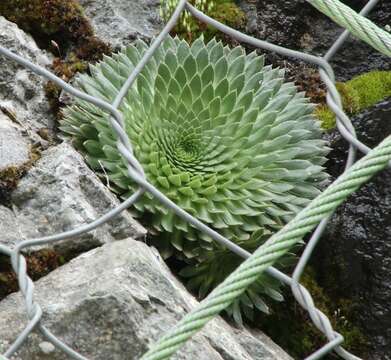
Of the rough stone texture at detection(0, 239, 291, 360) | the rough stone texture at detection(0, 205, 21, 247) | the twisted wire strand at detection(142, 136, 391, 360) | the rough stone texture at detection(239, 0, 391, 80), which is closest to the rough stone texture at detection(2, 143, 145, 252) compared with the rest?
the rough stone texture at detection(0, 205, 21, 247)

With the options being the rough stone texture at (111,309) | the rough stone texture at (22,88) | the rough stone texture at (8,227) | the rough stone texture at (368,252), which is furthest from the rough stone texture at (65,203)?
the rough stone texture at (368,252)

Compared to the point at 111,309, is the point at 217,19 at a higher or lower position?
higher

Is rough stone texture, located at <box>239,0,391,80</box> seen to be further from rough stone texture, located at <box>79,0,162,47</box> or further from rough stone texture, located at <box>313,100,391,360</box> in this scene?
rough stone texture, located at <box>313,100,391,360</box>

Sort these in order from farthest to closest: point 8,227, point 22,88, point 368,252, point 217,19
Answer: point 217,19 < point 22,88 < point 368,252 < point 8,227

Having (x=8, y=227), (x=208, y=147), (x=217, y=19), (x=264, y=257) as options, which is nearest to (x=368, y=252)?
(x=208, y=147)

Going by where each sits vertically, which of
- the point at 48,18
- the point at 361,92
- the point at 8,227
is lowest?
the point at 8,227

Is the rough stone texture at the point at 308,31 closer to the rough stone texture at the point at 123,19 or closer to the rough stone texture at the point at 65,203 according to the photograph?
the rough stone texture at the point at 123,19

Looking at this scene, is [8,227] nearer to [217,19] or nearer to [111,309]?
[111,309]

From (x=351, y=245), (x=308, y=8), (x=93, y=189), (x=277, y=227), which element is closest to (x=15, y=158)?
(x=93, y=189)
